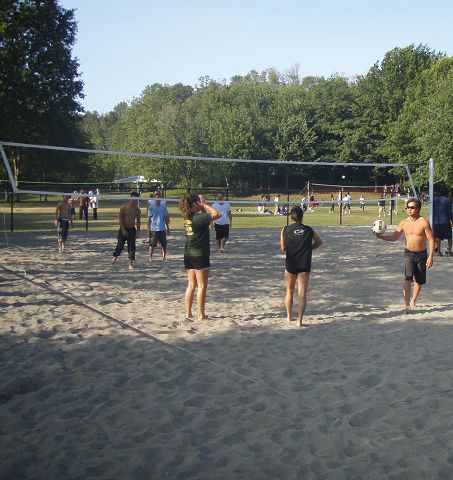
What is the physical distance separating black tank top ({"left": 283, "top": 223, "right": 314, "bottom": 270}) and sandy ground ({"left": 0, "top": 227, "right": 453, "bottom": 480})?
803 millimetres

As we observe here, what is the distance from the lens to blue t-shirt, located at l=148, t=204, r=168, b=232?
12414mm

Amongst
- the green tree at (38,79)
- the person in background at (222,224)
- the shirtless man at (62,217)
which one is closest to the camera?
the shirtless man at (62,217)

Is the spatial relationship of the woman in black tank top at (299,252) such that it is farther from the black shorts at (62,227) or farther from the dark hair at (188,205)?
the black shorts at (62,227)

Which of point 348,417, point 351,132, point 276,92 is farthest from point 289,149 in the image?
point 348,417

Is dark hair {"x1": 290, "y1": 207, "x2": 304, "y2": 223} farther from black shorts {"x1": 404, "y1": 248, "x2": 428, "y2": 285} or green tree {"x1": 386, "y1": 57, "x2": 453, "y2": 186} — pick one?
green tree {"x1": 386, "y1": 57, "x2": 453, "y2": 186}

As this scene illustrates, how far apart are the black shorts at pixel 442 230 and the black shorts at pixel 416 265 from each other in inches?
231

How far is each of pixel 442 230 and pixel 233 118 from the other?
46247mm

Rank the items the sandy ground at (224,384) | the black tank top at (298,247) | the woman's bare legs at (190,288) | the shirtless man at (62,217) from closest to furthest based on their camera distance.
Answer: the sandy ground at (224,384) < the black tank top at (298,247) < the woman's bare legs at (190,288) < the shirtless man at (62,217)

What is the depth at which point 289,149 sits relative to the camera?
53781 mm

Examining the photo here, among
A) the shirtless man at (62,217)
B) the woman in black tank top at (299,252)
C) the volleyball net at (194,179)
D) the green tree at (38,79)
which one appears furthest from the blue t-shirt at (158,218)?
the green tree at (38,79)

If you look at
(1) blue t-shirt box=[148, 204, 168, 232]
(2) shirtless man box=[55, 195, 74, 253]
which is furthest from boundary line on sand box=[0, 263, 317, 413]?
(1) blue t-shirt box=[148, 204, 168, 232]

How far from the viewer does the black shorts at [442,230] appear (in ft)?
42.6

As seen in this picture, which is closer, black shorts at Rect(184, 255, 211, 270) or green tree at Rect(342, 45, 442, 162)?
black shorts at Rect(184, 255, 211, 270)

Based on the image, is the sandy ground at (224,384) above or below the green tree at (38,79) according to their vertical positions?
below
